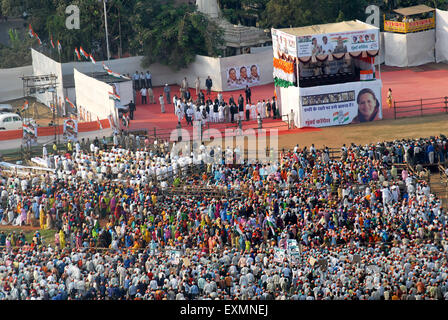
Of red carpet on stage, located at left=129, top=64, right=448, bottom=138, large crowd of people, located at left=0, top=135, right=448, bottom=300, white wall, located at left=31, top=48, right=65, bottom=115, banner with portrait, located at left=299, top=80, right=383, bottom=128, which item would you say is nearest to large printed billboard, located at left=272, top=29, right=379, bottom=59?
banner with portrait, located at left=299, top=80, right=383, bottom=128

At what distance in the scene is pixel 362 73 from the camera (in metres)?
37.3

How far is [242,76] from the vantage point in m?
45.2

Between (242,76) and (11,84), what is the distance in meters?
14.1

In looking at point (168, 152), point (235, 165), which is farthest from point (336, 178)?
point (168, 152)

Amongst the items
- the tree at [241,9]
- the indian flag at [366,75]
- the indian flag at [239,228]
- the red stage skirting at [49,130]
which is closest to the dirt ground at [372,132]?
the indian flag at [366,75]

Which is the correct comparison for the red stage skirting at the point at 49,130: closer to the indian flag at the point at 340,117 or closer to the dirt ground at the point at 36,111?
the dirt ground at the point at 36,111

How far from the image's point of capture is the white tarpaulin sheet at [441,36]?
47119mm

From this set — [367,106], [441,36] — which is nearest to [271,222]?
[367,106]

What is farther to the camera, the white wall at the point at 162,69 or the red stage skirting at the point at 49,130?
the white wall at the point at 162,69

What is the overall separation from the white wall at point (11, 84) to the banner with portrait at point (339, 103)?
19.7m

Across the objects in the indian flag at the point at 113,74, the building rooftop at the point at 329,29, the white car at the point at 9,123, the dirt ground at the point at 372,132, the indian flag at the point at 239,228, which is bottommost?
the indian flag at the point at 239,228

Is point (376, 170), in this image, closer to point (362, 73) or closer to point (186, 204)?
point (186, 204)

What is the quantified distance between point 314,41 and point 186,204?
1303 cm

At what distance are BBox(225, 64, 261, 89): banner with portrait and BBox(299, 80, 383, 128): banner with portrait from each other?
956 cm
